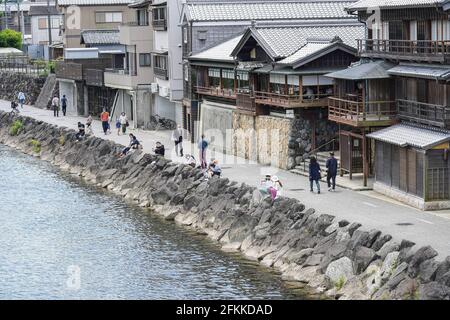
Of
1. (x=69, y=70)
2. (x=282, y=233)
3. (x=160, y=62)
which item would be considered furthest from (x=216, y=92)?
(x=69, y=70)

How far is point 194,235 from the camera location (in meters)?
45.8

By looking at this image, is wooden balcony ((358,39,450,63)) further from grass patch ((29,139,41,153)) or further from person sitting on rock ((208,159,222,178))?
grass patch ((29,139,41,153))

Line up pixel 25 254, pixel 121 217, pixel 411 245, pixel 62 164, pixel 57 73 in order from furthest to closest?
pixel 57 73 → pixel 62 164 → pixel 121 217 → pixel 25 254 → pixel 411 245

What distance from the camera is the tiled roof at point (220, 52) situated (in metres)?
61.8

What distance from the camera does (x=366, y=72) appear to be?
47094 mm

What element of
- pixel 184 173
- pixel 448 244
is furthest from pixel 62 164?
pixel 448 244

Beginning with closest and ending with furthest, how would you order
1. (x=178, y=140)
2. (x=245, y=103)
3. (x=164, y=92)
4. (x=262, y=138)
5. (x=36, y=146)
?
(x=262, y=138)
(x=245, y=103)
(x=178, y=140)
(x=164, y=92)
(x=36, y=146)

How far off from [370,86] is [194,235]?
10.0m

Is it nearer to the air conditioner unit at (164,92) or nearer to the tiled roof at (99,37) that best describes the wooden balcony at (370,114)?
the air conditioner unit at (164,92)

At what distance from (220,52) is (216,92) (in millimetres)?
2339

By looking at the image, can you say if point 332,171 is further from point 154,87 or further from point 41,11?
point 41,11

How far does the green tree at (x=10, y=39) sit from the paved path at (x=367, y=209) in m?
76.2

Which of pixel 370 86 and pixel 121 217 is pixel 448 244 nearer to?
pixel 370 86

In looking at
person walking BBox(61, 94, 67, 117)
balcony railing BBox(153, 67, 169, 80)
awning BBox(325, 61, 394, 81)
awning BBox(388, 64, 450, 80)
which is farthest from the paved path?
person walking BBox(61, 94, 67, 117)
